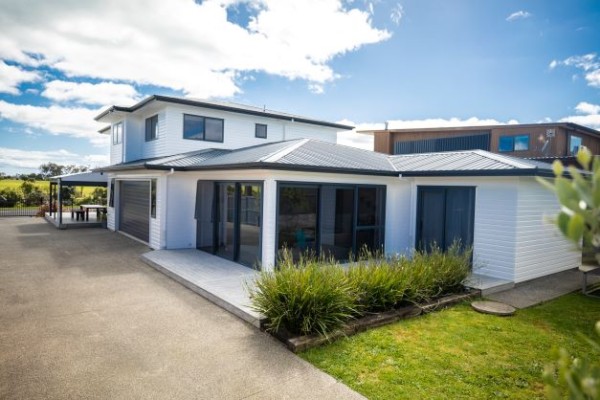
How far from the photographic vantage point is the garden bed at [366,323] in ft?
18.1

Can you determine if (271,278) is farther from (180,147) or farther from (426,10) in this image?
(426,10)

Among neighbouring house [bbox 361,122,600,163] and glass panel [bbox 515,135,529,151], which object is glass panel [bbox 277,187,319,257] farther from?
glass panel [bbox 515,135,529,151]

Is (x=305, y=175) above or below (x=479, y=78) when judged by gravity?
below

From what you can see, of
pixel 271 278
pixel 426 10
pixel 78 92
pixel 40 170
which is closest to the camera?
pixel 271 278

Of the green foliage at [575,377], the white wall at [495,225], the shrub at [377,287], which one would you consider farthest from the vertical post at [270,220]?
the green foliage at [575,377]

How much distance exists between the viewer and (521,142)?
21062mm

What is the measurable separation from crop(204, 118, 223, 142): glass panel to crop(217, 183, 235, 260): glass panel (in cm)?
482

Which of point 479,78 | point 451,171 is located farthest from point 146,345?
point 479,78

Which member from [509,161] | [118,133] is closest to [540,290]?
[509,161]

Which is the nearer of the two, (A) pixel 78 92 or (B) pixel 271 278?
(B) pixel 271 278

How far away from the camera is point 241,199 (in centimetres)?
1038

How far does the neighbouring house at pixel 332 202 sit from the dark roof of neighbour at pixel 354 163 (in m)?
0.04

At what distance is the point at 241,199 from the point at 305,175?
2.00m

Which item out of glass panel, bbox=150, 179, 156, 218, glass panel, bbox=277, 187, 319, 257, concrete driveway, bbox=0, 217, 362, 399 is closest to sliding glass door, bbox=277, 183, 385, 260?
glass panel, bbox=277, 187, 319, 257
